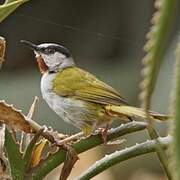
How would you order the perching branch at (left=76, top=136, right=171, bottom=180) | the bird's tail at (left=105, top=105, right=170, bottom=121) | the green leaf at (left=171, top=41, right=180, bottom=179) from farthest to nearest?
the bird's tail at (left=105, top=105, right=170, bottom=121)
the perching branch at (left=76, top=136, right=171, bottom=180)
the green leaf at (left=171, top=41, right=180, bottom=179)

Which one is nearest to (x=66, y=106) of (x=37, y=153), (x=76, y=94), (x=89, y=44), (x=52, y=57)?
(x=76, y=94)

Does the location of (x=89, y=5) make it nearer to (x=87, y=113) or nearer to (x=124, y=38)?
(x=124, y=38)

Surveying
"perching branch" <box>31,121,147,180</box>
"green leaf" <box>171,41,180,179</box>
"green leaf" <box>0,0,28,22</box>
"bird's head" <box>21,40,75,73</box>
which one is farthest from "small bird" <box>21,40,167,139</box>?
"green leaf" <box>171,41,180,179</box>

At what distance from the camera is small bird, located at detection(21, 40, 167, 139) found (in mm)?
1722

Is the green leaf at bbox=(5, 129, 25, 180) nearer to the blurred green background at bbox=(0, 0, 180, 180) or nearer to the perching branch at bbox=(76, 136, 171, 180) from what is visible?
the perching branch at bbox=(76, 136, 171, 180)

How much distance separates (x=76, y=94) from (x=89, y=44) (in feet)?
9.11

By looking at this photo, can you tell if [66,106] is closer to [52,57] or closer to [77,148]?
[52,57]

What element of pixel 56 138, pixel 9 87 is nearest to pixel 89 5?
pixel 9 87

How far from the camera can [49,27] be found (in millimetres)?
4805

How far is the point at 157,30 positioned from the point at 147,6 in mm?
3922

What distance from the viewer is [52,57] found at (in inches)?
84.1

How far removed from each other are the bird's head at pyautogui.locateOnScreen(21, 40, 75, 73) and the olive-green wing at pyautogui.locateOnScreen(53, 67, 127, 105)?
6 cm

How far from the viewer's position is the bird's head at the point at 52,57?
210 centimetres

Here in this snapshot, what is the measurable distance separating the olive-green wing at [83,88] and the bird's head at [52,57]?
6 centimetres
